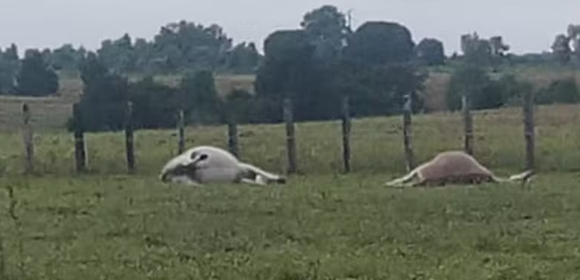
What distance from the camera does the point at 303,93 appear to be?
48.3 m

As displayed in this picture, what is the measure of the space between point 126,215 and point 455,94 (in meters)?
40.2

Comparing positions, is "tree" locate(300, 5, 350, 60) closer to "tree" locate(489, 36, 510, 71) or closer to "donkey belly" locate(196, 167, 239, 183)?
"tree" locate(489, 36, 510, 71)

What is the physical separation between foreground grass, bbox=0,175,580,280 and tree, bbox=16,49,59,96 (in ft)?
145

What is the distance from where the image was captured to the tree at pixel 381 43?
74.1m

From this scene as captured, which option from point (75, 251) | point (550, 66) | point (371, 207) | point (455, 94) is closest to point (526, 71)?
point (550, 66)

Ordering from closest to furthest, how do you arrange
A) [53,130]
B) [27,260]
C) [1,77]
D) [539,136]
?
[27,260] < [539,136] < [53,130] < [1,77]

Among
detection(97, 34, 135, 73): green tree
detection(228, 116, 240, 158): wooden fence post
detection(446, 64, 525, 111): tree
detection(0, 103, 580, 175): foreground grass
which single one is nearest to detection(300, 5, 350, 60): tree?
detection(97, 34, 135, 73): green tree

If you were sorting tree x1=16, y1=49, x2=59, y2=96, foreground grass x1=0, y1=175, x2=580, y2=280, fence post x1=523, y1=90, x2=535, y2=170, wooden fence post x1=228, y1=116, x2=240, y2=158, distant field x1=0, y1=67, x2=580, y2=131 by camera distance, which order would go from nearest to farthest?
foreground grass x1=0, y1=175, x2=580, y2=280, fence post x1=523, y1=90, x2=535, y2=170, wooden fence post x1=228, y1=116, x2=240, y2=158, distant field x1=0, y1=67, x2=580, y2=131, tree x1=16, y1=49, x2=59, y2=96

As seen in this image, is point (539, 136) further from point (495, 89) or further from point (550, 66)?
point (550, 66)

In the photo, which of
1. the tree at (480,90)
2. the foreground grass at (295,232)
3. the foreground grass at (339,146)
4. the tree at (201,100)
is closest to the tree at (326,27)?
the tree at (480,90)

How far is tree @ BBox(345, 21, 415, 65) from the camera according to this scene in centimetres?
7406

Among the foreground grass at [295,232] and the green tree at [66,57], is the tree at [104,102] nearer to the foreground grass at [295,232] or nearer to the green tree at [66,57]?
the foreground grass at [295,232]

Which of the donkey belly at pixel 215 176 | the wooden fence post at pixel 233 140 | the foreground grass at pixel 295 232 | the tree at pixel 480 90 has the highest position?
the tree at pixel 480 90

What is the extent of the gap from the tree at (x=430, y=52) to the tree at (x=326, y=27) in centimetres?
460
